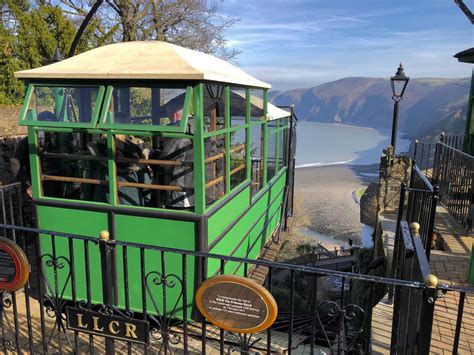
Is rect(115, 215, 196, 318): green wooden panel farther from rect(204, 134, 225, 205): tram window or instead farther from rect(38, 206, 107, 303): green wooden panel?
rect(204, 134, 225, 205): tram window

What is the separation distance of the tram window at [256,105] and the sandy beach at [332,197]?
3567 cm

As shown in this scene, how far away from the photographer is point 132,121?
4.18m

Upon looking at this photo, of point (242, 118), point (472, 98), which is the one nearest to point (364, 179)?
point (472, 98)

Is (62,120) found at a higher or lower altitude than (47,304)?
higher

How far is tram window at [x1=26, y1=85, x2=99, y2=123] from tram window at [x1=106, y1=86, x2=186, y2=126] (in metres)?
0.21

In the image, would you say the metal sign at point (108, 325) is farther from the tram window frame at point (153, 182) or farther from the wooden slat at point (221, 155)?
the wooden slat at point (221, 155)

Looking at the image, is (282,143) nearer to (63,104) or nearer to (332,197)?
(63,104)

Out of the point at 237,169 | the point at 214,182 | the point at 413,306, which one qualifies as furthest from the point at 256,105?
the point at 413,306

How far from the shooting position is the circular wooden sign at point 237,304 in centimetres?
240

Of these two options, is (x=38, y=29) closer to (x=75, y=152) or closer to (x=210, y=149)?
(x=75, y=152)

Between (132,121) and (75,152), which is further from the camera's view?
(75,152)

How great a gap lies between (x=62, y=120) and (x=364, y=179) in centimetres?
7068

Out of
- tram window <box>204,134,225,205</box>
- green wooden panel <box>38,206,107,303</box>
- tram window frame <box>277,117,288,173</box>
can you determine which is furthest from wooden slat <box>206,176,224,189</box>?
tram window frame <box>277,117,288,173</box>

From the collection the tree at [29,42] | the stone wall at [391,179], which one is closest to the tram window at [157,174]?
the stone wall at [391,179]
